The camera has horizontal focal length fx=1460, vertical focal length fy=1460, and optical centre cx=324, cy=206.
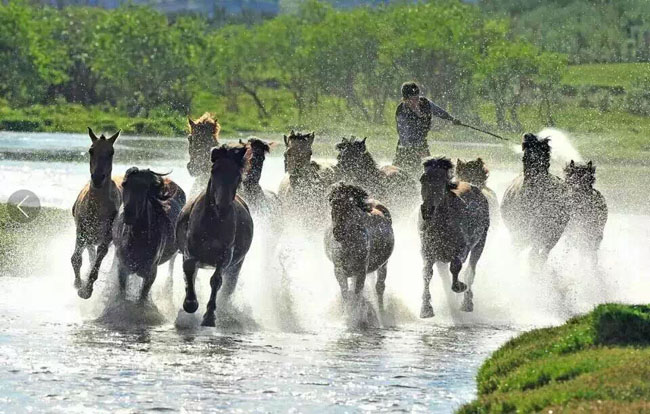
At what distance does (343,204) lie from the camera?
63.6ft

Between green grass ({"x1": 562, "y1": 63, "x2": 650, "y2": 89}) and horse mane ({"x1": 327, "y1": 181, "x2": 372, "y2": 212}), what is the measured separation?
10373 centimetres

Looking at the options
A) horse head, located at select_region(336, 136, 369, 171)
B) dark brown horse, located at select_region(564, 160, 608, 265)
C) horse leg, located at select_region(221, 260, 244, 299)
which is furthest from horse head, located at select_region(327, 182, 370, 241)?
dark brown horse, located at select_region(564, 160, 608, 265)

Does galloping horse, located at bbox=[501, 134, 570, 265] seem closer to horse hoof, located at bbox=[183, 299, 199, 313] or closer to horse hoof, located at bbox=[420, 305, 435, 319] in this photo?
horse hoof, located at bbox=[420, 305, 435, 319]

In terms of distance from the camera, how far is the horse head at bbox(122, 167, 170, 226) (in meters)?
18.4

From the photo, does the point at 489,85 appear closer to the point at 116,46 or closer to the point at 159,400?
the point at 116,46

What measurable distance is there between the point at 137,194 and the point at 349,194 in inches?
112

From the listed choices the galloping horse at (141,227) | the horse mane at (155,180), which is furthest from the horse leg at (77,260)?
the horse mane at (155,180)

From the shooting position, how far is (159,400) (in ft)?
45.4

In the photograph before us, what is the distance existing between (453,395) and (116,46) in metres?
129

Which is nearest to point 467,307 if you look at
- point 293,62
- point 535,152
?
point 535,152

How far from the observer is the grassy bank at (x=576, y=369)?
1220 cm

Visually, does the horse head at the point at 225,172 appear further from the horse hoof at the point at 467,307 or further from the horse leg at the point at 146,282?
the horse hoof at the point at 467,307

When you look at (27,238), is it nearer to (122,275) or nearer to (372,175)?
(372,175)

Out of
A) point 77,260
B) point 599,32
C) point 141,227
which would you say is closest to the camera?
point 141,227
